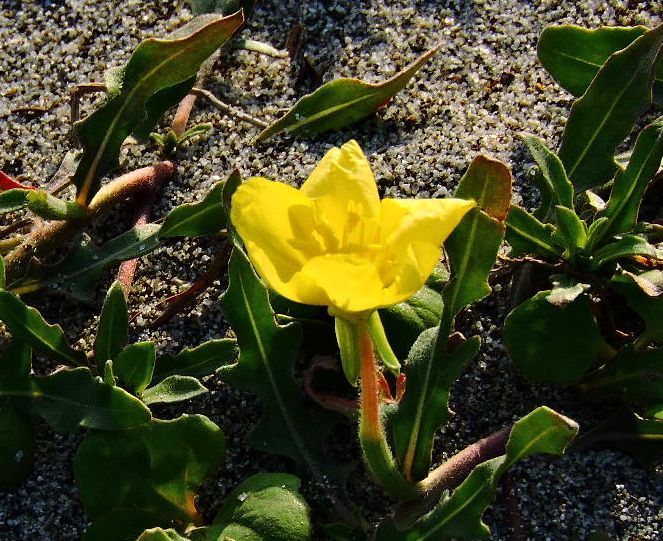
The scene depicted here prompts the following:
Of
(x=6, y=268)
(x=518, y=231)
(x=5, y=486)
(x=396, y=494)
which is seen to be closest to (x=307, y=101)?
(x=518, y=231)

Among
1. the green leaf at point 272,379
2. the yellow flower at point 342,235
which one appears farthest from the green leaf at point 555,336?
the yellow flower at point 342,235

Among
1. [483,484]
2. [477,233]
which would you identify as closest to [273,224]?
[477,233]

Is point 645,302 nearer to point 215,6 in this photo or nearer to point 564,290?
point 564,290

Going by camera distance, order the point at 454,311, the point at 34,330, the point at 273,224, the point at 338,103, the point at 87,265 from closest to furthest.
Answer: the point at 273,224 → the point at 454,311 → the point at 34,330 → the point at 87,265 → the point at 338,103

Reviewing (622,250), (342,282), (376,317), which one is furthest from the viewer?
(622,250)

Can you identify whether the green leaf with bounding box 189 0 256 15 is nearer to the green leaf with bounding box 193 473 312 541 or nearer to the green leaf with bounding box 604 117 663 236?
the green leaf with bounding box 604 117 663 236

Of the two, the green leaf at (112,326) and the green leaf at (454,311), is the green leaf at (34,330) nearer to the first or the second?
the green leaf at (112,326)

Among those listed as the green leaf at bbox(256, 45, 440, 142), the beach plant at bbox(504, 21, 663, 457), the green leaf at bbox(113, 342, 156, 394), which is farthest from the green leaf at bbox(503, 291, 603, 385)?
the green leaf at bbox(113, 342, 156, 394)
